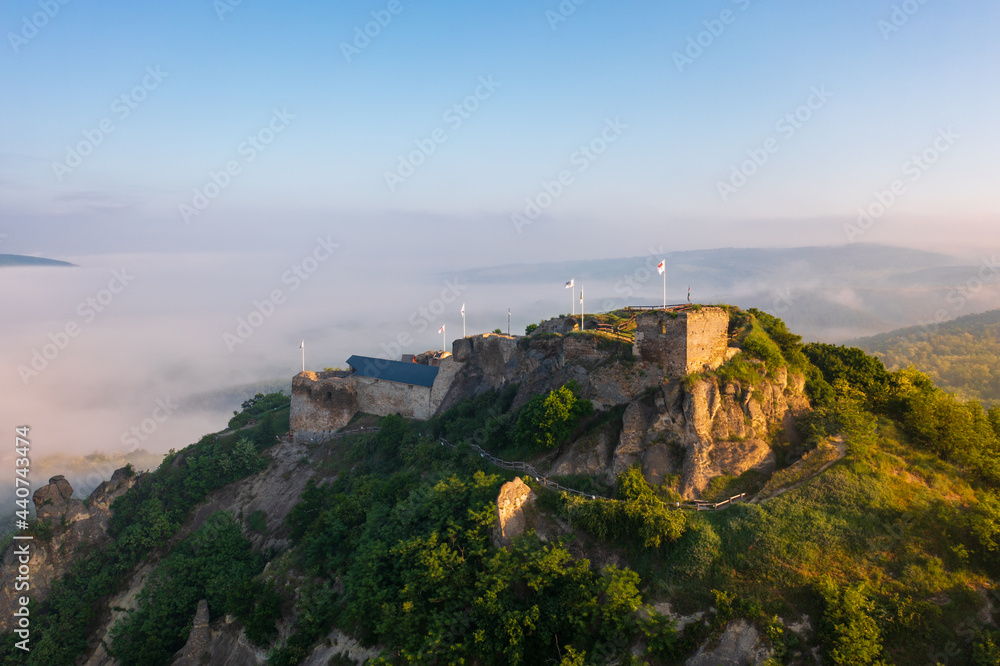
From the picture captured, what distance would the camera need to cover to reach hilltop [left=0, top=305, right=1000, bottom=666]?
26859 millimetres

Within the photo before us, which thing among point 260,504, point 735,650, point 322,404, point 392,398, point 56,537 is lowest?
point 56,537

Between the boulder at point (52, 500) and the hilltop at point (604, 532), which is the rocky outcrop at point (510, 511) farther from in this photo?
the boulder at point (52, 500)

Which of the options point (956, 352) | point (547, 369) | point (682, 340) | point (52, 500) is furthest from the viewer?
point (956, 352)

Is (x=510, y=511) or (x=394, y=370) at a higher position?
(x=394, y=370)

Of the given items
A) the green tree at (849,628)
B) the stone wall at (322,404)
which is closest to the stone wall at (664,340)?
the green tree at (849,628)

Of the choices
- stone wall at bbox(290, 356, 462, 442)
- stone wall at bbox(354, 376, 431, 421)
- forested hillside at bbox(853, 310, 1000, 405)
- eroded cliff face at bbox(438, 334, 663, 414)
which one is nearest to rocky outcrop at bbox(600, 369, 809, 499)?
eroded cliff face at bbox(438, 334, 663, 414)

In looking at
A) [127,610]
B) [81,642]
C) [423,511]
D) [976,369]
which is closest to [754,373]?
[423,511]

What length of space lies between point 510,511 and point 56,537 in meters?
42.1

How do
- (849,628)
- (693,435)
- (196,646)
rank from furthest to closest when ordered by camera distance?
(196,646), (693,435), (849,628)

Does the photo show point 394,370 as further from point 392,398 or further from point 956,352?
point 956,352

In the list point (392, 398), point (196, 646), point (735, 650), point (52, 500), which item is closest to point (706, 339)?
point (735, 650)

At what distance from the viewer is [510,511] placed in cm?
3234

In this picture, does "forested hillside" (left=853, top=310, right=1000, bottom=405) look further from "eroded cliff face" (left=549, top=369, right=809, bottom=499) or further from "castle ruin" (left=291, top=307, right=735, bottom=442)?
"castle ruin" (left=291, top=307, right=735, bottom=442)

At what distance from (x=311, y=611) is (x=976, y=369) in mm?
111313
